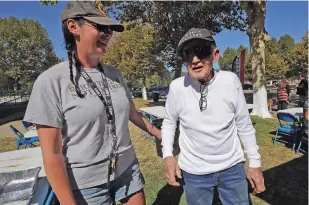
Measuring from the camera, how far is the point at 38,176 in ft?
7.89

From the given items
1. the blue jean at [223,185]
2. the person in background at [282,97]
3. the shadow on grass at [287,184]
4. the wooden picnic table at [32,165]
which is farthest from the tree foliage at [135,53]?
the blue jean at [223,185]

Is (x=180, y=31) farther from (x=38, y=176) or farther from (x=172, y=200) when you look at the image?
(x=38, y=176)

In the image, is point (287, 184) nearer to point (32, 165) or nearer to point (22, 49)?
point (32, 165)

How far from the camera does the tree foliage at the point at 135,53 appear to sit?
23062 millimetres

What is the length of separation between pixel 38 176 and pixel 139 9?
14858mm

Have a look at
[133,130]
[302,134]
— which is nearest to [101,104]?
[302,134]

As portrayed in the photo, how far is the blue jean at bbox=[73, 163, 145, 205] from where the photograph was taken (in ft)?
5.30

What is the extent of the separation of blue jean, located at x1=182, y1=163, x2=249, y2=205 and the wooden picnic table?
3.83 feet

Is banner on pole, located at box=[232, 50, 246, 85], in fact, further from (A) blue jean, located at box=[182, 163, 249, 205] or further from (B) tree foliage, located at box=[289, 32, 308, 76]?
(B) tree foliage, located at box=[289, 32, 308, 76]

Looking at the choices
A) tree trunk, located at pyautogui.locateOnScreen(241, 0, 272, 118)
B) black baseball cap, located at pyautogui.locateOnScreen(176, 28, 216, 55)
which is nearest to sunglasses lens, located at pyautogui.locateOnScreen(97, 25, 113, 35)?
black baseball cap, located at pyautogui.locateOnScreen(176, 28, 216, 55)

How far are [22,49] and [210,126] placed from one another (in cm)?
4344

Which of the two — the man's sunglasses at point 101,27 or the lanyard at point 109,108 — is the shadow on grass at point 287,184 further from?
the man's sunglasses at point 101,27

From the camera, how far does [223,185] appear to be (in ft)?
6.53

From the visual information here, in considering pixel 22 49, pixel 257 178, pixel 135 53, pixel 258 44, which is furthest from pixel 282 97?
pixel 22 49
